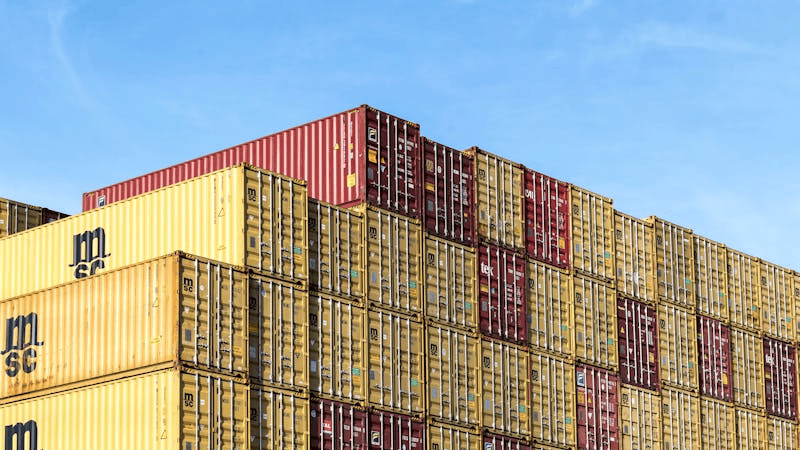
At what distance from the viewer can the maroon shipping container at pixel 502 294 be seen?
2210 inches

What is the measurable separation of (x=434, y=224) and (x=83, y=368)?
14.4m

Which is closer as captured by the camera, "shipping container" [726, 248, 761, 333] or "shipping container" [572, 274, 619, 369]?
"shipping container" [572, 274, 619, 369]

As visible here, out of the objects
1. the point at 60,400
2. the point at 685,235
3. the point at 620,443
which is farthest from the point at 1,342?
the point at 685,235

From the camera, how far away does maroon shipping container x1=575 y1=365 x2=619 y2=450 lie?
2328 inches

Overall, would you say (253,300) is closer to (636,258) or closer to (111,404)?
(111,404)

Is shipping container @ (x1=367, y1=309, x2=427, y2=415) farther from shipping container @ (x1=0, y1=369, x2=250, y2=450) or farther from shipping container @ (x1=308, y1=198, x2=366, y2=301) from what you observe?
shipping container @ (x1=0, y1=369, x2=250, y2=450)

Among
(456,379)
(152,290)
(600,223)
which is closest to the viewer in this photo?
(152,290)

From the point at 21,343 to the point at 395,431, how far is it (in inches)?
499

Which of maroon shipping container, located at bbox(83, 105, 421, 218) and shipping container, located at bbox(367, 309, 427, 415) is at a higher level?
maroon shipping container, located at bbox(83, 105, 421, 218)

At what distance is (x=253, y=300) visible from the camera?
153ft

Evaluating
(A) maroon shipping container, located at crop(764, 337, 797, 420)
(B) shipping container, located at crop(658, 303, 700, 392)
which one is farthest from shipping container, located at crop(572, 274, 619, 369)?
(A) maroon shipping container, located at crop(764, 337, 797, 420)

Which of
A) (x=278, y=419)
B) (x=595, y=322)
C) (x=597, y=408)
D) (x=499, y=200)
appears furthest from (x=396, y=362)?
(x=595, y=322)

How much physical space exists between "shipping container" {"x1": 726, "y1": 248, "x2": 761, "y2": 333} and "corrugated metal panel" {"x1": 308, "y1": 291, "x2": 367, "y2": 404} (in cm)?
2469

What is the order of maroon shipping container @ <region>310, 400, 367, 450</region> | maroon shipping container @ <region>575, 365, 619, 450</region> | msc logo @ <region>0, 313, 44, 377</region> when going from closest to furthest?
1. maroon shipping container @ <region>310, 400, 367, 450</region>
2. msc logo @ <region>0, 313, 44, 377</region>
3. maroon shipping container @ <region>575, 365, 619, 450</region>
